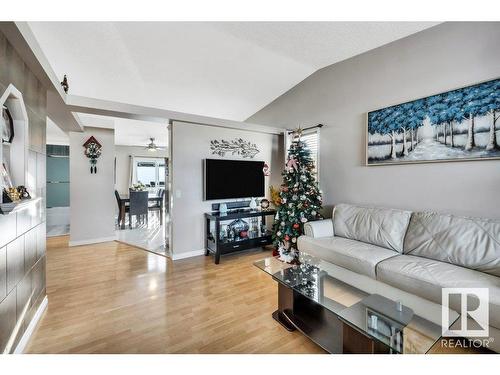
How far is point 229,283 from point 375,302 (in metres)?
1.68

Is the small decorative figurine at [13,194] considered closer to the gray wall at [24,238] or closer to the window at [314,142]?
the gray wall at [24,238]

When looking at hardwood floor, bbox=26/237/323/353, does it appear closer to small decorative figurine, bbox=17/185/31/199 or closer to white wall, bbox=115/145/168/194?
small decorative figurine, bbox=17/185/31/199

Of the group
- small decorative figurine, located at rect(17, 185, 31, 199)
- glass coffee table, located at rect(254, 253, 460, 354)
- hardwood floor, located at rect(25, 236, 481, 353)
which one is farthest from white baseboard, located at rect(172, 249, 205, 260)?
small decorative figurine, located at rect(17, 185, 31, 199)

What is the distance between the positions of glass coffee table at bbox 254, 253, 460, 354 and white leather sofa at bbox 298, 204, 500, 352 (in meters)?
0.11

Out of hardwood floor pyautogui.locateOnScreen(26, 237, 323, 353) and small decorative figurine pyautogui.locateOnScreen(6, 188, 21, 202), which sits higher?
small decorative figurine pyautogui.locateOnScreen(6, 188, 21, 202)

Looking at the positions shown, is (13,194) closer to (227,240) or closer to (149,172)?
(227,240)

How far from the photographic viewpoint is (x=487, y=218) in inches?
88.9

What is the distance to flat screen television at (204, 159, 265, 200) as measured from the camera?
12.6ft

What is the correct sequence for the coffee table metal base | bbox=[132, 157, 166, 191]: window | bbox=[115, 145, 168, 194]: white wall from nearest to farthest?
the coffee table metal base → bbox=[115, 145, 168, 194]: white wall → bbox=[132, 157, 166, 191]: window

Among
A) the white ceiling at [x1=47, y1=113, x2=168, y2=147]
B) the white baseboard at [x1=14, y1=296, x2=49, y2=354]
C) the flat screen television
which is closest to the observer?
the white baseboard at [x1=14, y1=296, x2=49, y2=354]

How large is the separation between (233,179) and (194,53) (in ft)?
6.53

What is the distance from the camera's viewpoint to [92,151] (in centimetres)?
454

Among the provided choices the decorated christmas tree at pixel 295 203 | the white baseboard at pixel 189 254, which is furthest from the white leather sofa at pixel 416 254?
the white baseboard at pixel 189 254
